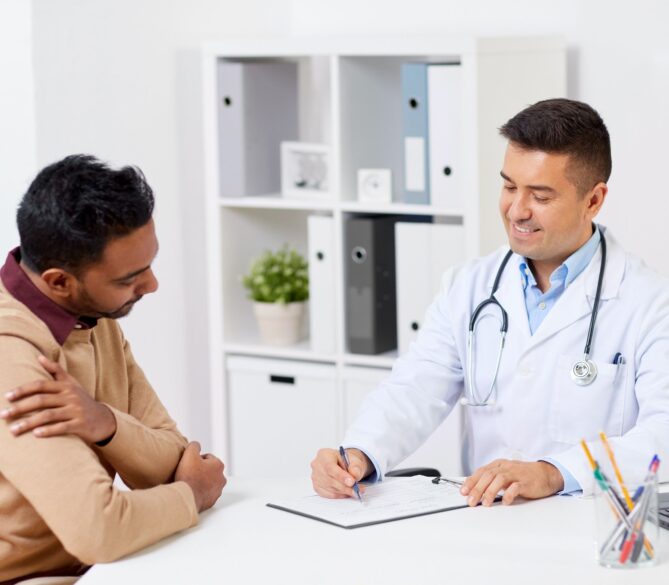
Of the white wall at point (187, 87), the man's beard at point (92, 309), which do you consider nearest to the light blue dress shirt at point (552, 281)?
the man's beard at point (92, 309)

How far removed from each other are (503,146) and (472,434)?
0.99m

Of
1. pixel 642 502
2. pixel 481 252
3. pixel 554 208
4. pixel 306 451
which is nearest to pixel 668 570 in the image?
pixel 642 502

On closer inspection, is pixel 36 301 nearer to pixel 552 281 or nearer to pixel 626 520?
pixel 626 520

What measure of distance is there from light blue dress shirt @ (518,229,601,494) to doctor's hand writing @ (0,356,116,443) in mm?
896

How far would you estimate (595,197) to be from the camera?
2102mm

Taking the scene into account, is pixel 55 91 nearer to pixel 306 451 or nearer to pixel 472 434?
pixel 306 451

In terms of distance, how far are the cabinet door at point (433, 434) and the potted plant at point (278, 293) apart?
0.26m

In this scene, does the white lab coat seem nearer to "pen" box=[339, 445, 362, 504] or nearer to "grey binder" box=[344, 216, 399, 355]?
"pen" box=[339, 445, 362, 504]

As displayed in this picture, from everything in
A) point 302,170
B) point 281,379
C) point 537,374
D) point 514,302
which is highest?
point 302,170

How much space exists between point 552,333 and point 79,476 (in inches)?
37.7

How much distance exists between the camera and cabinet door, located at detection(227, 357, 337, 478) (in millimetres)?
3338

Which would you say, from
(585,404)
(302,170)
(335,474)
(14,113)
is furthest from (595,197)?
(14,113)

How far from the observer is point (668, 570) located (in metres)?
1.47

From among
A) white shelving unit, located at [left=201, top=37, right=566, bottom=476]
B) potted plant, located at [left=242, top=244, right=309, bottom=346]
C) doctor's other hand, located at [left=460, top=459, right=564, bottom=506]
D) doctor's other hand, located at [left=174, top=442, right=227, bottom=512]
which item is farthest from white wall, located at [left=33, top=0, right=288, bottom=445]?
doctor's other hand, located at [left=460, top=459, right=564, bottom=506]
